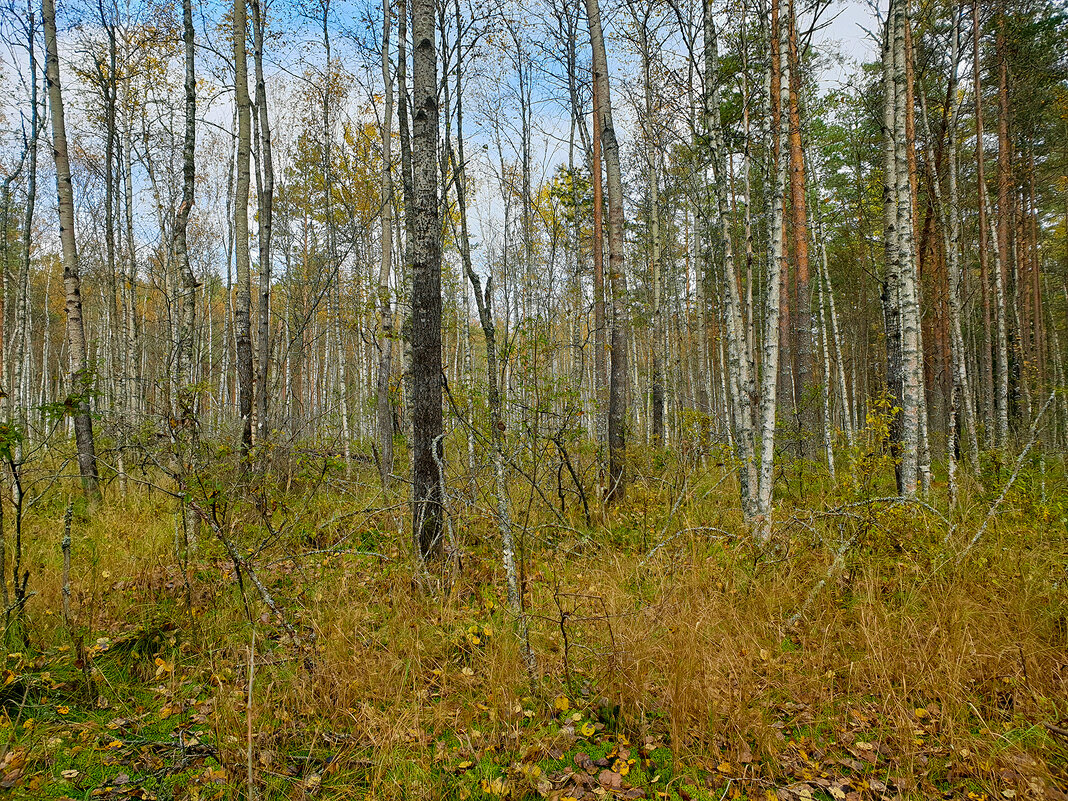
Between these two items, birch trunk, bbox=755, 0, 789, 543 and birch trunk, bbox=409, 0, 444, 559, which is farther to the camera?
birch trunk, bbox=755, 0, 789, 543

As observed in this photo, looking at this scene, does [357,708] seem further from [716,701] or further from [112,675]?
[716,701]

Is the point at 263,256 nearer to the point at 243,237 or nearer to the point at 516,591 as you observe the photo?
the point at 243,237

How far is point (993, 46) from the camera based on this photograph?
9.67 metres

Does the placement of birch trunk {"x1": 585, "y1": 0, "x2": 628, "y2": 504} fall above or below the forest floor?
above

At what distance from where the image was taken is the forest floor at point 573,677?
210 centimetres

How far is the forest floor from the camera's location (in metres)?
2.10

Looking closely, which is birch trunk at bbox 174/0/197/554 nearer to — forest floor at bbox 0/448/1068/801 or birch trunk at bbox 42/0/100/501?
forest floor at bbox 0/448/1068/801

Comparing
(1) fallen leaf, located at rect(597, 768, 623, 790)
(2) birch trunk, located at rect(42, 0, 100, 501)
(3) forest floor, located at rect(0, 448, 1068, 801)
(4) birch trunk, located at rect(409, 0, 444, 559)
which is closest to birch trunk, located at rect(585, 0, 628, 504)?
(3) forest floor, located at rect(0, 448, 1068, 801)

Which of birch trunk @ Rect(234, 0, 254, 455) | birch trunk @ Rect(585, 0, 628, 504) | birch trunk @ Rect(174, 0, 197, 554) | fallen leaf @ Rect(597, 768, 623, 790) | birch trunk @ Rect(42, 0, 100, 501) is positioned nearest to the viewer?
fallen leaf @ Rect(597, 768, 623, 790)

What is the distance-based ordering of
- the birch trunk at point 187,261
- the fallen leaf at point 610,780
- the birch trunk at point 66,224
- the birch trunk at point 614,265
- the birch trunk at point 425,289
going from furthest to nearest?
the birch trunk at point 614,265, the birch trunk at point 66,224, the birch trunk at point 187,261, the birch trunk at point 425,289, the fallen leaf at point 610,780

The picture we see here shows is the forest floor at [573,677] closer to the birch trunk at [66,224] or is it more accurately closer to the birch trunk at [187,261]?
the birch trunk at [187,261]

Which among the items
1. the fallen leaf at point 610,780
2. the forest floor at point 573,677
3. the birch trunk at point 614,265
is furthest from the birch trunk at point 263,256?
the fallen leaf at point 610,780

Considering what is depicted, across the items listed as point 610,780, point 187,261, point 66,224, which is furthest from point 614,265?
point 66,224

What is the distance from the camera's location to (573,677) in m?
2.73
